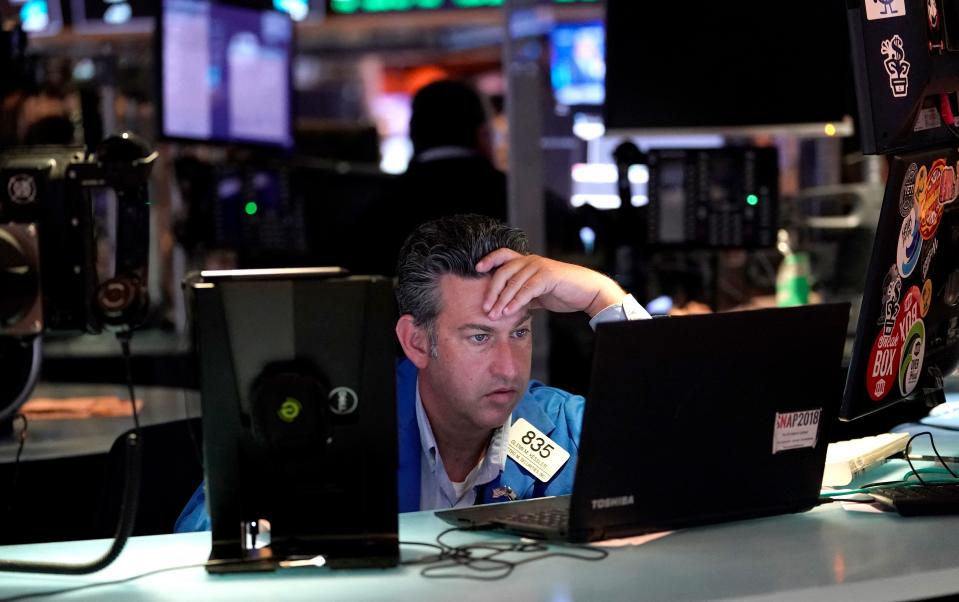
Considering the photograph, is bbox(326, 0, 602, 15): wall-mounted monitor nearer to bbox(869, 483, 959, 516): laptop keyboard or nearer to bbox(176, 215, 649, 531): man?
bbox(176, 215, 649, 531): man

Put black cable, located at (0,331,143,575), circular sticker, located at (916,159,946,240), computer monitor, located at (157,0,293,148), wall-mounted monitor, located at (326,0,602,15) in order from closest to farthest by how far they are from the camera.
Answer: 1. black cable, located at (0,331,143,575)
2. circular sticker, located at (916,159,946,240)
3. computer monitor, located at (157,0,293,148)
4. wall-mounted monitor, located at (326,0,602,15)

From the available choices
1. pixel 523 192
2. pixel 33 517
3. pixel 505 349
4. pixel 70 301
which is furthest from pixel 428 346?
pixel 523 192

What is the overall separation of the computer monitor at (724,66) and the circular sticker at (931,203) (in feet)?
7.00

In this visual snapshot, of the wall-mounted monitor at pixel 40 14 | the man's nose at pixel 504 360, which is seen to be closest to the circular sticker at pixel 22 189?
the man's nose at pixel 504 360

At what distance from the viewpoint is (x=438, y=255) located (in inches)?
96.7

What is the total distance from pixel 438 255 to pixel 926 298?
836 mm

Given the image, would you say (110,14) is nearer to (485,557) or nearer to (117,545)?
(117,545)

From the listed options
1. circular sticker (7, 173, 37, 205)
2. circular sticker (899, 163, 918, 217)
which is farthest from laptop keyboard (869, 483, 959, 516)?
circular sticker (7, 173, 37, 205)

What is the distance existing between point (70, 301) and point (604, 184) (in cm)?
332

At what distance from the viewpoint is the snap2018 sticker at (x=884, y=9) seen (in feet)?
6.47

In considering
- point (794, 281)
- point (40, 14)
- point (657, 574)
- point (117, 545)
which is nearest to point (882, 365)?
point (657, 574)

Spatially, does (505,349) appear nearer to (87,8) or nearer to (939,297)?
(939,297)

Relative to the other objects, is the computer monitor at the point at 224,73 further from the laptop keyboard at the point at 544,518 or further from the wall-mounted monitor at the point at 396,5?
the laptop keyboard at the point at 544,518

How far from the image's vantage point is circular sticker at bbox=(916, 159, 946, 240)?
6.89 feet
